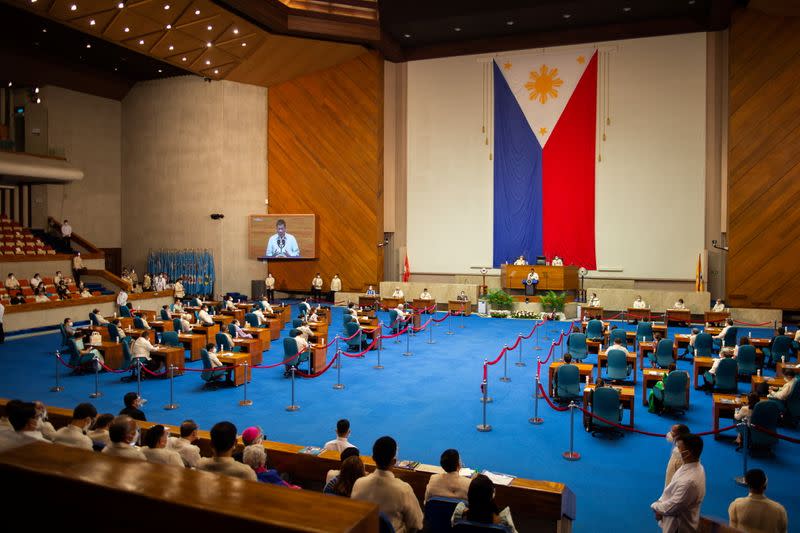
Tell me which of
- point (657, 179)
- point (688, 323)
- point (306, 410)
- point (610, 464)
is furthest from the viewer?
point (657, 179)

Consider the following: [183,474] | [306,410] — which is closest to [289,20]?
[306,410]

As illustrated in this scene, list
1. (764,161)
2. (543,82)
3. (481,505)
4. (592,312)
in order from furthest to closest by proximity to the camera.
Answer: (543,82) → (764,161) → (592,312) → (481,505)

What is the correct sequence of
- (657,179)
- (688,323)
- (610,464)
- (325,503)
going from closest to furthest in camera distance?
(325,503), (610,464), (688,323), (657,179)

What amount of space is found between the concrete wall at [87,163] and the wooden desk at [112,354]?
15366 mm

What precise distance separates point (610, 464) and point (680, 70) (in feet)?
61.0

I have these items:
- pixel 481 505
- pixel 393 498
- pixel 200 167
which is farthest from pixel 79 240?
pixel 481 505

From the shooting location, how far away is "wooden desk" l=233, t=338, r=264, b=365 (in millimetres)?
12547

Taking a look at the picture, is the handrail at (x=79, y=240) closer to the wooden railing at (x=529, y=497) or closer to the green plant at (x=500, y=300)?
the green plant at (x=500, y=300)

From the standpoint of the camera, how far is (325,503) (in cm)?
130

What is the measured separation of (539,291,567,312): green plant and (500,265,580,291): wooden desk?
754mm

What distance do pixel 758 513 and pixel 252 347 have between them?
1015 centimetres

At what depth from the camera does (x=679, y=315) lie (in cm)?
1861

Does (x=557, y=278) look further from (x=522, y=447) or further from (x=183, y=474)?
(x=183, y=474)

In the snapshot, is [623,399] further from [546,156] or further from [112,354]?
[546,156]
